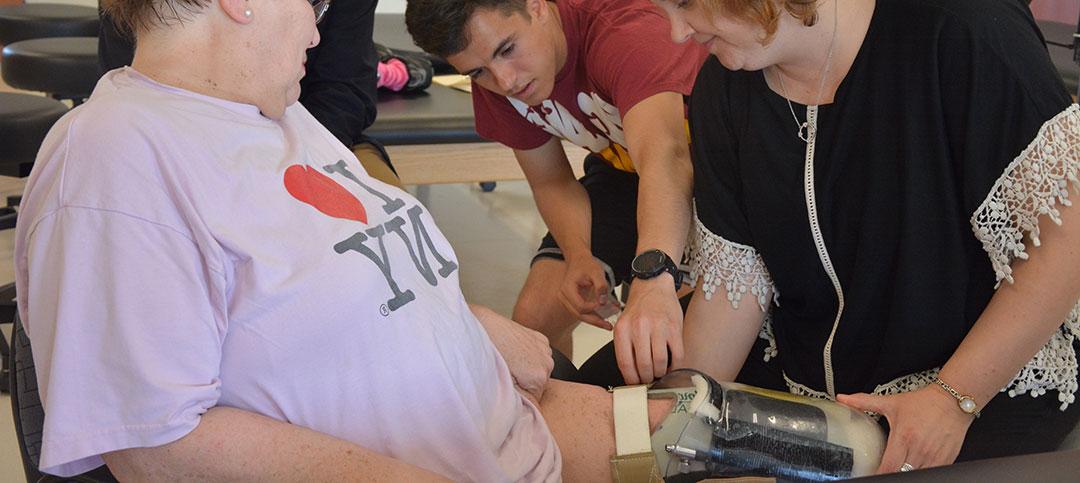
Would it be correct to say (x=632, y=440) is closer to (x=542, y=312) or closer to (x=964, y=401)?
(x=964, y=401)

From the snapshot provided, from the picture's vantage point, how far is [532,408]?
1561 millimetres

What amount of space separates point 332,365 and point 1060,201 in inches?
36.2

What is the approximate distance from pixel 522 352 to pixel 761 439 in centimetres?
36

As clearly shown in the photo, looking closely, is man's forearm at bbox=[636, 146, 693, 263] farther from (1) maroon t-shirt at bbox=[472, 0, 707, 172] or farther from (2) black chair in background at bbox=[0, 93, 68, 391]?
(2) black chair in background at bbox=[0, 93, 68, 391]

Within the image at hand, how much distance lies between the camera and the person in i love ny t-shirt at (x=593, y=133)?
1.77 m

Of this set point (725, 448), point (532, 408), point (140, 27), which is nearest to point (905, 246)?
point (725, 448)

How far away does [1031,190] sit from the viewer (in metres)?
1.46

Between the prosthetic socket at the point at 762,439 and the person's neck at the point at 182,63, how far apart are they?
711mm

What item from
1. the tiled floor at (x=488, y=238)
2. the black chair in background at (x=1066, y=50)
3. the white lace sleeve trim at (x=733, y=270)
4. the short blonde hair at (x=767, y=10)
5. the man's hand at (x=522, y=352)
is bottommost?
the tiled floor at (x=488, y=238)

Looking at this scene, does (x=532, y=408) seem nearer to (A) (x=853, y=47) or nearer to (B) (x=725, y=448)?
(B) (x=725, y=448)

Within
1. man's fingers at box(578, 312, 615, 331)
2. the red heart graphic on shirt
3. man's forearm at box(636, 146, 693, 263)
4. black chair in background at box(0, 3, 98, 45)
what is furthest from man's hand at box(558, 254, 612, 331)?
black chair in background at box(0, 3, 98, 45)

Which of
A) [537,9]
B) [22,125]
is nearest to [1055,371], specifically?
[537,9]

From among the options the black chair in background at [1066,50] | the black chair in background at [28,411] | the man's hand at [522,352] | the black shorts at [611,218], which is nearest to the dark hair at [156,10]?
the black chair in background at [28,411]

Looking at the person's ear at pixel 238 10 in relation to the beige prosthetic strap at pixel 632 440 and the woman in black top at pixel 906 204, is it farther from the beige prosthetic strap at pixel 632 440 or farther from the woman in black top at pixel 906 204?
the beige prosthetic strap at pixel 632 440
